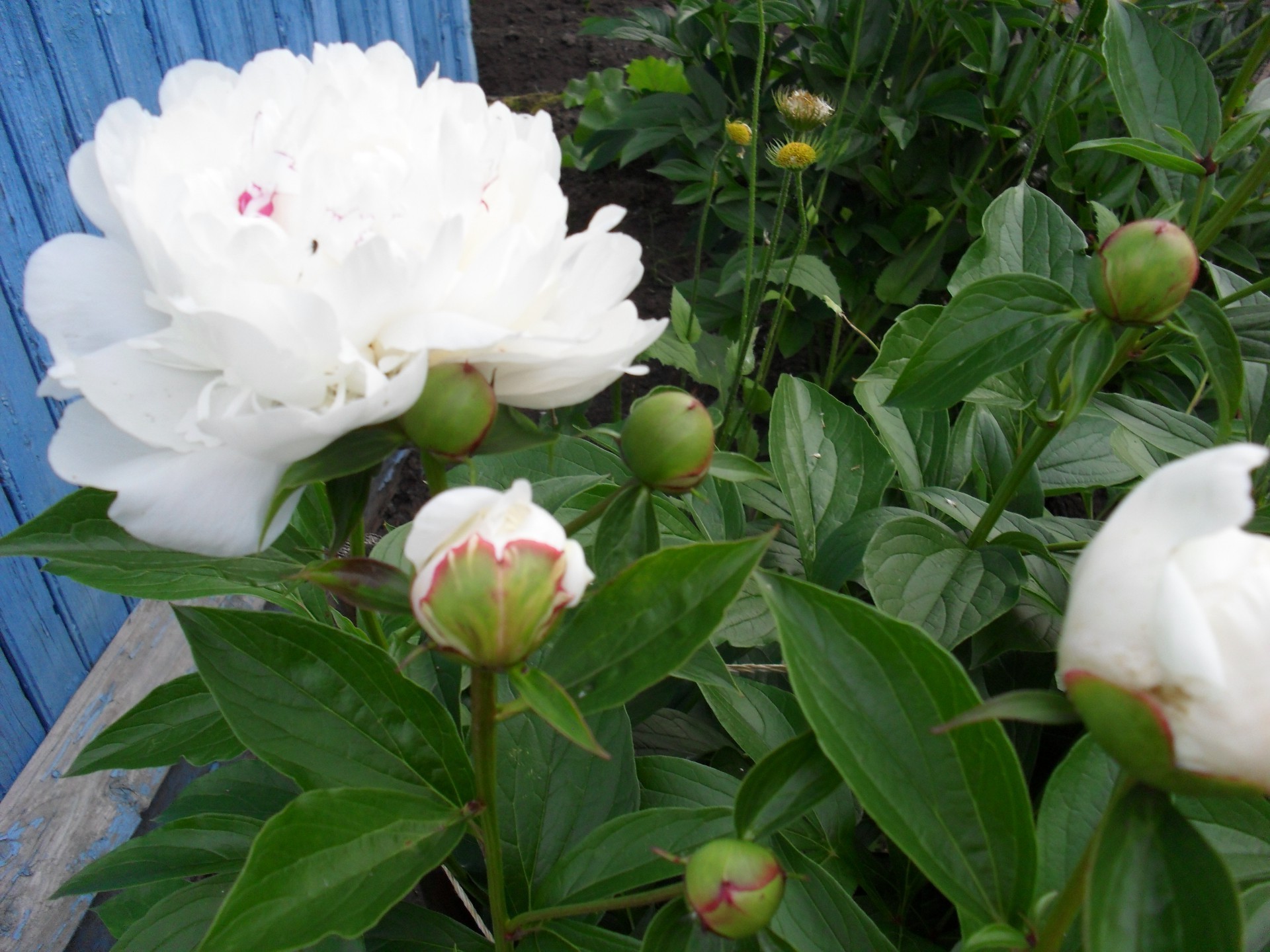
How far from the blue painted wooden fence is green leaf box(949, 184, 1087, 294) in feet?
4.08

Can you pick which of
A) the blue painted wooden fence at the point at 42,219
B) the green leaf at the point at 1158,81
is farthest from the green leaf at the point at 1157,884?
the blue painted wooden fence at the point at 42,219

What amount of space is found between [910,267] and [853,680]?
152 cm

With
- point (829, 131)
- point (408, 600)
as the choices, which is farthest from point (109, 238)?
point (829, 131)

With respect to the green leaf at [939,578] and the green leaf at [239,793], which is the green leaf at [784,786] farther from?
the green leaf at [239,793]

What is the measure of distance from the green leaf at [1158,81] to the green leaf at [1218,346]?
0.97 feet

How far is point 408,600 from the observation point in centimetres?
39

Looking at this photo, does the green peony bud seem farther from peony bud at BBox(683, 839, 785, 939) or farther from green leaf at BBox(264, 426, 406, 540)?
peony bud at BBox(683, 839, 785, 939)

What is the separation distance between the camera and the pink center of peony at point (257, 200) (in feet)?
1.31

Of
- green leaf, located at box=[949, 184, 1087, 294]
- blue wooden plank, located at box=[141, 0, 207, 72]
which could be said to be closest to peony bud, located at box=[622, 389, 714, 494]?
green leaf, located at box=[949, 184, 1087, 294]

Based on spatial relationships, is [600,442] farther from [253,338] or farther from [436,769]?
[253,338]

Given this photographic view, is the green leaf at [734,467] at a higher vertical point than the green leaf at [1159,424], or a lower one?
higher

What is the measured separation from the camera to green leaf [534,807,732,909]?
1.77 ft

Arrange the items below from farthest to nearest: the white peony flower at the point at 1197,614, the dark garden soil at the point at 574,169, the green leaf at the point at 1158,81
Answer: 1. the dark garden soil at the point at 574,169
2. the green leaf at the point at 1158,81
3. the white peony flower at the point at 1197,614

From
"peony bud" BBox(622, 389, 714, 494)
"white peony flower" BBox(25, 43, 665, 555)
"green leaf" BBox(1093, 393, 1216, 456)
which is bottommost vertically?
"green leaf" BBox(1093, 393, 1216, 456)
